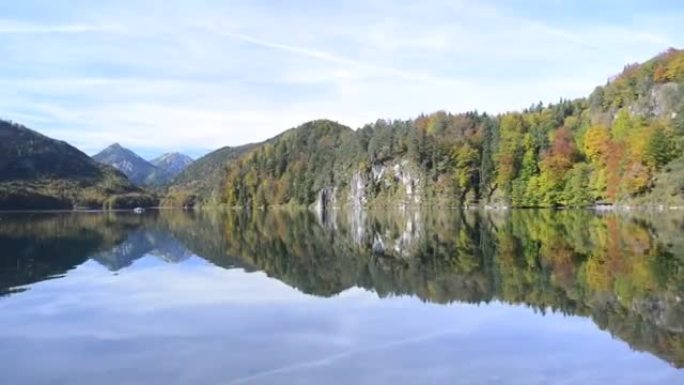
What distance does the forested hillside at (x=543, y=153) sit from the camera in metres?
97.6

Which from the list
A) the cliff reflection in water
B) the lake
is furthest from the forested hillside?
the lake

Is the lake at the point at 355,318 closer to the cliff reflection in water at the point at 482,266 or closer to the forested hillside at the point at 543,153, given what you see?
the cliff reflection in water at the point at 482,266

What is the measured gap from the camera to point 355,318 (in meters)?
18.4

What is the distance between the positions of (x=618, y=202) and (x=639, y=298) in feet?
285

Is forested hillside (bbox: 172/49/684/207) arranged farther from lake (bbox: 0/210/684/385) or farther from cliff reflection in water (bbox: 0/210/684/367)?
lake (bbox: 0/210/684/385)

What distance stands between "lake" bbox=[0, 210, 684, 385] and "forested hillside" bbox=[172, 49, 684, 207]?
6862 cm

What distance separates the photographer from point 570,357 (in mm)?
13938

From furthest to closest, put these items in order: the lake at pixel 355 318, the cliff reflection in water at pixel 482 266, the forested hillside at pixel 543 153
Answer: the forested hillside at pixel 543 153 → the cliff reflection in water at pixel 482 266 → the lake at pixel 355 318

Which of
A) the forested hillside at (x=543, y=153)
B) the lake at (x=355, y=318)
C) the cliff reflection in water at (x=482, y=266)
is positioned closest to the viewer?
the lake at (x=355, y=318)

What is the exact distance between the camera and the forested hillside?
97625mm

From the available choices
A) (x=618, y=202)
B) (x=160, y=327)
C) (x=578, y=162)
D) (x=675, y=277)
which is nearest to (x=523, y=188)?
(x=578, y=162)

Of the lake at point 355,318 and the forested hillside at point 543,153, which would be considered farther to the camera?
the forested hillside at point 543,153

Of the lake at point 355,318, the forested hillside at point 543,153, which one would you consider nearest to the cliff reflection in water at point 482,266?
the lake at point 355,318

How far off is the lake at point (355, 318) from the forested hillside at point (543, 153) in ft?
225
